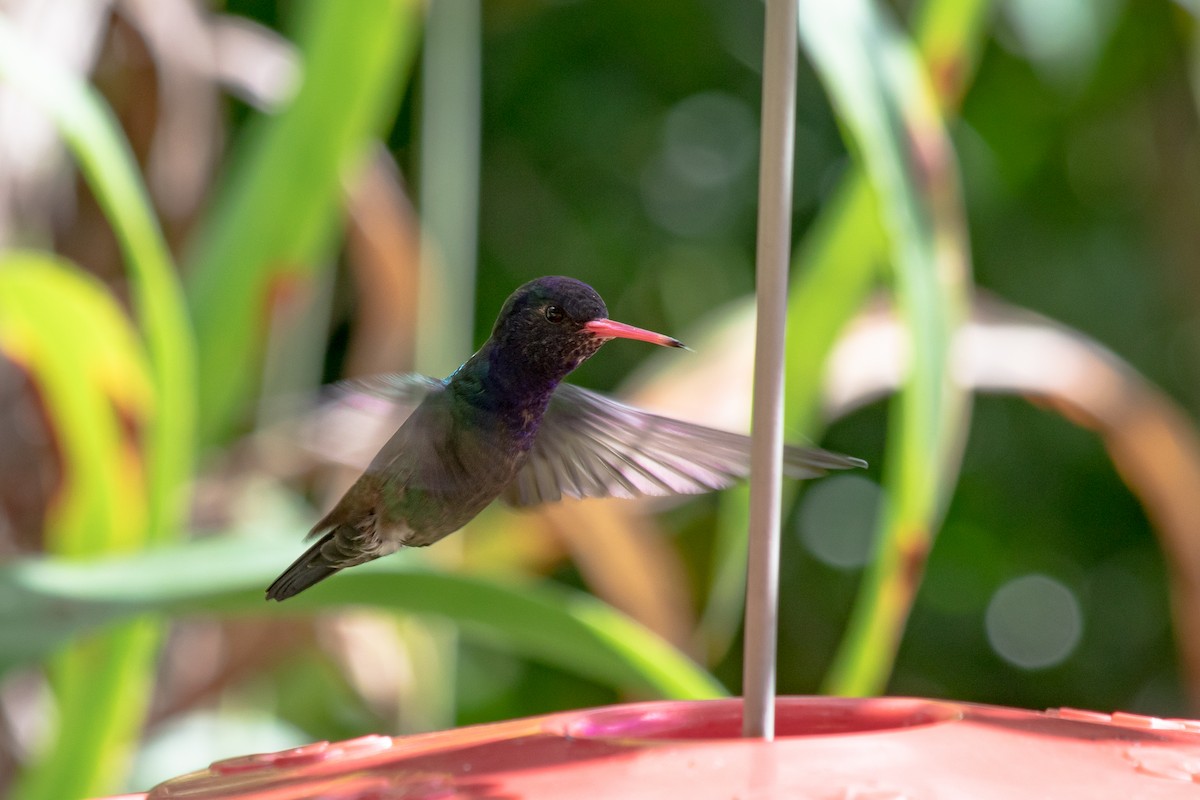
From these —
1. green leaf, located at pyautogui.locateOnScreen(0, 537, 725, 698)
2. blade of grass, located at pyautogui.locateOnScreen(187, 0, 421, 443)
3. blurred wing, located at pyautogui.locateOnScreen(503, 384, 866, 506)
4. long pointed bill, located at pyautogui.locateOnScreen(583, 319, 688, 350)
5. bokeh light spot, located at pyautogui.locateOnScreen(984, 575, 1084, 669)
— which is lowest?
bokeh light spot, located at pyautogui.locateOnScreen(984, 575, 1084, 669)

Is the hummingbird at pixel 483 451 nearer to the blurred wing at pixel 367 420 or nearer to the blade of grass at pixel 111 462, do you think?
the blurred wing at pixel 367 420

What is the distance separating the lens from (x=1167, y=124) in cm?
208

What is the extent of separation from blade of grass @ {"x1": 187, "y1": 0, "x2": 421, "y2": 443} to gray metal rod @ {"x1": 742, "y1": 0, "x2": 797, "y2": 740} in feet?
1.92

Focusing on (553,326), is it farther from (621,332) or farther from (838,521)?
(838,521)

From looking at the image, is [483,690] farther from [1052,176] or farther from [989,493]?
[1052,176]

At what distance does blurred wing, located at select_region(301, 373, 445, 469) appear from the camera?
53 centimetres

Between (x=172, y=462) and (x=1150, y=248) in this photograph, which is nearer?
(x=172, y=462)

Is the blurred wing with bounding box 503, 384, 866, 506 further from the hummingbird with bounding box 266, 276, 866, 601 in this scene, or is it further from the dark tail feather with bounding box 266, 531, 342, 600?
the dark tail feather with bounding box 266, 531, 342, 600

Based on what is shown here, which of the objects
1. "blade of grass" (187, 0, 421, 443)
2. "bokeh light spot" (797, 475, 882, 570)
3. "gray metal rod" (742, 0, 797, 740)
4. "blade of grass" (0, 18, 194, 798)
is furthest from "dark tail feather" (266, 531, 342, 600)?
"bokeh light spot" (797, 475, 882, 570)

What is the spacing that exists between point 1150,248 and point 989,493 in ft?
1.72

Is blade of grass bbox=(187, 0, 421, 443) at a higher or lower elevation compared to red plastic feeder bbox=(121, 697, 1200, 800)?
higher

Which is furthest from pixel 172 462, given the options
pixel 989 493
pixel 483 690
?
pixel 989 493

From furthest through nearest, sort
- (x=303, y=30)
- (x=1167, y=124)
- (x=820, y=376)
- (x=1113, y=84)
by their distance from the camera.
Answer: (x=1113, y=84) < (x=1167, y=124) < (x=303, y=30) < (x=820, y=376)

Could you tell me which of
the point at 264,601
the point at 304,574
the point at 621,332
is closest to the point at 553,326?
the point at 621,332
